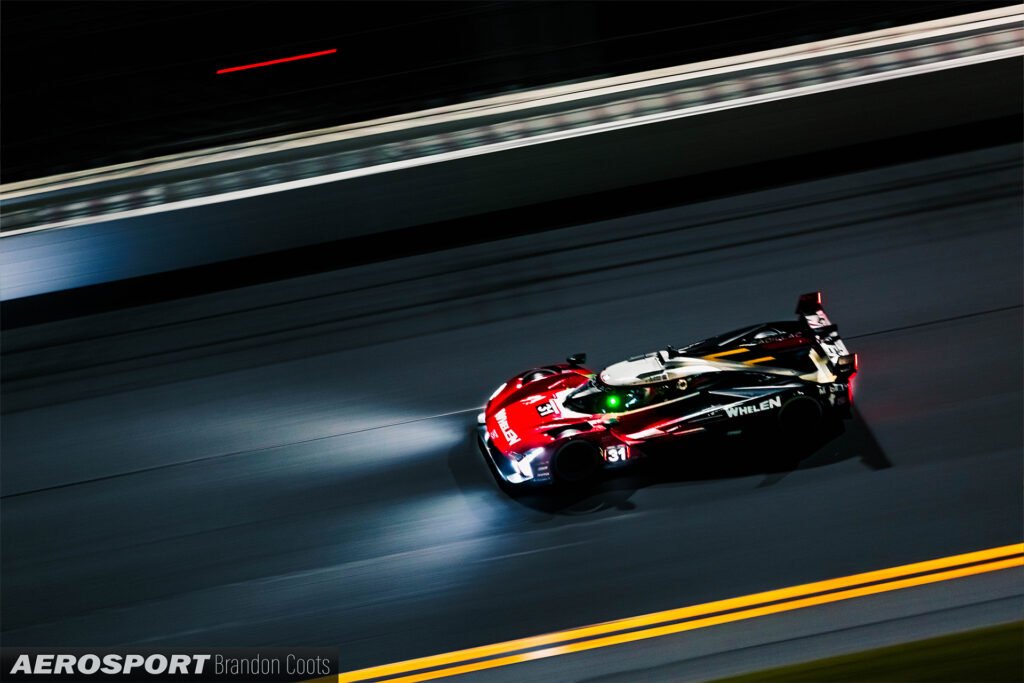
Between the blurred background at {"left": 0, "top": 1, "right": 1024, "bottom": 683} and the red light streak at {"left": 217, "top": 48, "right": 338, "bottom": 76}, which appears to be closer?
the blurred background at {"left": 0, "top": 1, "right": 1024, "bottom": 683}

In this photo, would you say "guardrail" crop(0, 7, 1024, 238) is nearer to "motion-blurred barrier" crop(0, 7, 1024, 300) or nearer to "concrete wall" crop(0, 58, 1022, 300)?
"motion-blurred barrier" crop(0, 7, 1024, 300)

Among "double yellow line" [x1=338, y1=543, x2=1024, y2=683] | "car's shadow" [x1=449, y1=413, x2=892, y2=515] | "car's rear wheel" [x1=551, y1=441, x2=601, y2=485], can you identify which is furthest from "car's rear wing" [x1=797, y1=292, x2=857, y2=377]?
"car's rear wheel" [x1=551, y1=441, x2=601, y2=485]

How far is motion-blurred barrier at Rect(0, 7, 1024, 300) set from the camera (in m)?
11.3

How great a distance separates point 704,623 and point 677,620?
0.68ft

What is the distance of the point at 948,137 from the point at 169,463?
392 inches

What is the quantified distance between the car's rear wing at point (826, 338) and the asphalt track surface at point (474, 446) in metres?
0.70

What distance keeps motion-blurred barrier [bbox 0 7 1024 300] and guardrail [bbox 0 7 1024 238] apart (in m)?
0.02

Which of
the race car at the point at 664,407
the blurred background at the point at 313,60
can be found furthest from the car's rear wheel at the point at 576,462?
the blurred background at the point at 313,60

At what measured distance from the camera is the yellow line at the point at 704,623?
748 centimetres

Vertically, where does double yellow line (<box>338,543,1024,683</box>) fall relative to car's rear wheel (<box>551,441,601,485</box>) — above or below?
below

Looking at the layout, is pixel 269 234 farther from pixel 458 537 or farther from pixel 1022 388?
pixel 1022 388

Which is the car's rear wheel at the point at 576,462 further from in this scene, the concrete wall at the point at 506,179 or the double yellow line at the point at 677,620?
the concrete wall at the point at 506,179

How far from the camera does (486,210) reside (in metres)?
11.8

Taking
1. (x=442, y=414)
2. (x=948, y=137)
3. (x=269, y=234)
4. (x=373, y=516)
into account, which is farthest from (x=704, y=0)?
(x=373, y=516)
